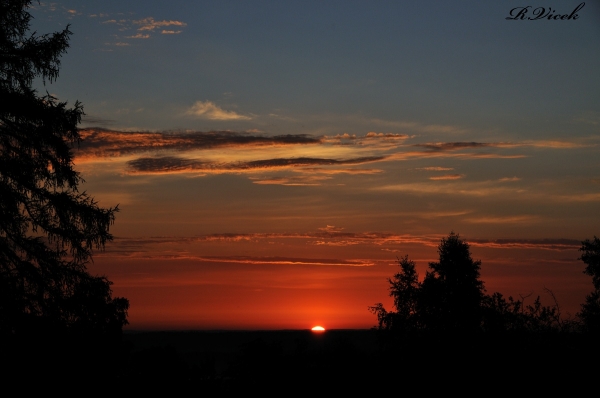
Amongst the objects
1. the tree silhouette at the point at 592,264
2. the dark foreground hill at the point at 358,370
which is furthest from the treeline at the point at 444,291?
the dark foreground hill at the point at 358,370

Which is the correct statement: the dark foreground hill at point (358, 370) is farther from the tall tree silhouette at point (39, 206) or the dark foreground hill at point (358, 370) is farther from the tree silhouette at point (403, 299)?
the tree silhouette at point (403, 299)

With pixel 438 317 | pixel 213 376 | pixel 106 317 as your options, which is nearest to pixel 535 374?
pixel 213 376

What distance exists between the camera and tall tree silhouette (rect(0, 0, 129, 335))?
15.8 metres

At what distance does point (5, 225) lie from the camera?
15922 millimetres

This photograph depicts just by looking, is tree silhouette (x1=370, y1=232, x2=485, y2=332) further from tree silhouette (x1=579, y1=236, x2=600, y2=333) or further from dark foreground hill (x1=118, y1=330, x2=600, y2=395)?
dark foreground hill (x1=118, y1=330, x2=600, y2=395)

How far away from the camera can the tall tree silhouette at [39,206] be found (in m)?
15.8

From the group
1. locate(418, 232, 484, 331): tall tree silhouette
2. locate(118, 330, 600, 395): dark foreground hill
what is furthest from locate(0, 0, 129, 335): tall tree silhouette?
locate(418, 232, 484, 331): tall tree silhouette

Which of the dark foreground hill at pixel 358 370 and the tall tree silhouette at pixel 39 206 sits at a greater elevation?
the tall tree silhouette at pixel 39 206

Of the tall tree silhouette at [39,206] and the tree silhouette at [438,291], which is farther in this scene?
the tree silhouette at [438,291]

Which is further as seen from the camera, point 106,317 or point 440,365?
point 106,317

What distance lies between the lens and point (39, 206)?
16.7 meters

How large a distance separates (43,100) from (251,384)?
940 centimetres

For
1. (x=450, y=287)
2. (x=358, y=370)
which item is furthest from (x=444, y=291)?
(x=358, y=370)

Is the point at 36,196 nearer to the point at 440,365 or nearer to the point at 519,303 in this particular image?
the point at 440,365
